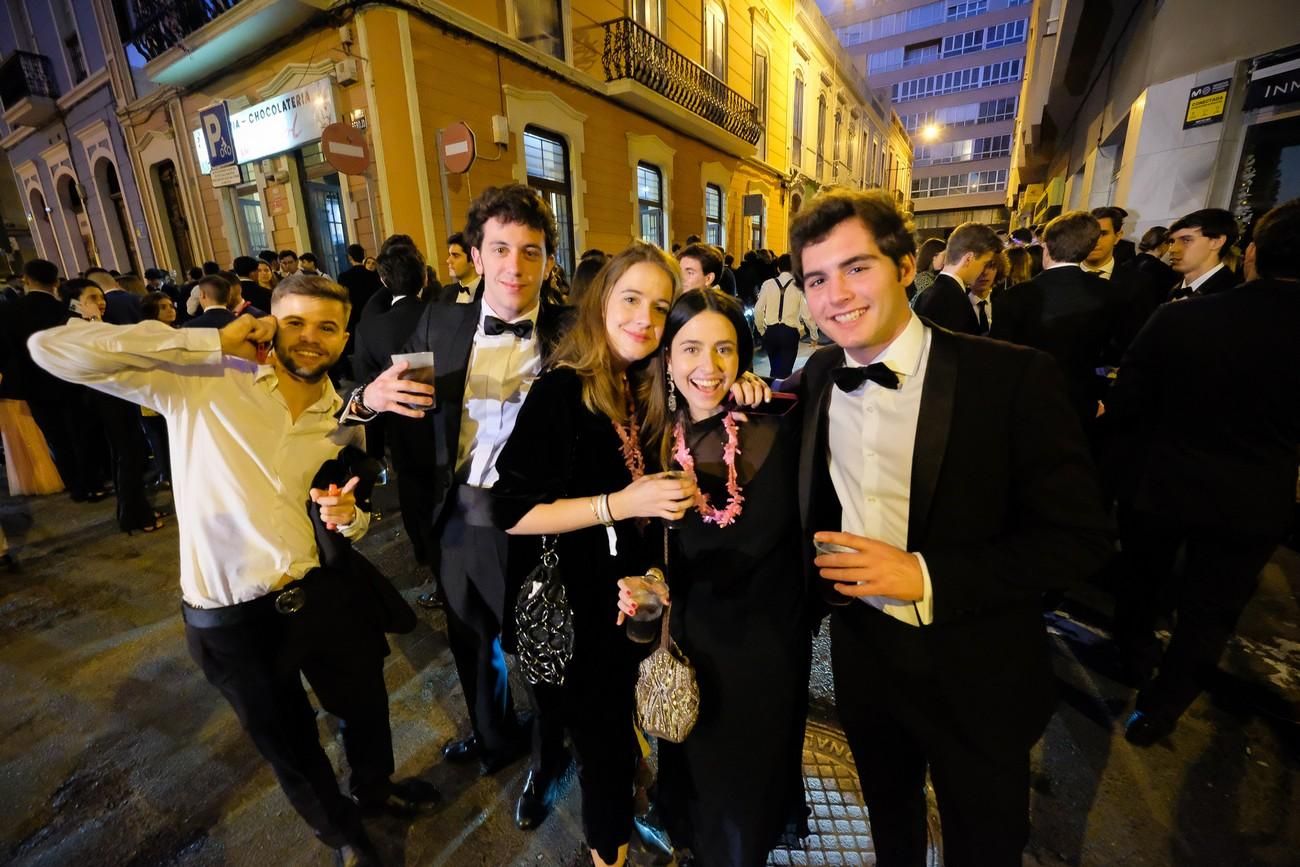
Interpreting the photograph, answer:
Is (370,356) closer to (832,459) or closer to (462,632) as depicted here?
(462,632)

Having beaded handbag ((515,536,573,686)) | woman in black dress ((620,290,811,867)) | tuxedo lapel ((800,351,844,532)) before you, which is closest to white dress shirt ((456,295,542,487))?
beaded handbag ((515,536,573,686))

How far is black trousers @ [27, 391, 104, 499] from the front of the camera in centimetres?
537

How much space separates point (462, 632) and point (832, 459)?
1651 mm

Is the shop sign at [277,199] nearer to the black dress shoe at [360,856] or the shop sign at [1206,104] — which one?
the black dress shoe at [360,856]

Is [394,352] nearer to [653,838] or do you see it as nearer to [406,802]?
[406,802]

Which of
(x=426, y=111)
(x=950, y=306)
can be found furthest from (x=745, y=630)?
(x=426, y=111)

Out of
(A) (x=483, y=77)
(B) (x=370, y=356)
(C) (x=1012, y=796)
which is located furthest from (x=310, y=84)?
(C) (x=1012, y=796)

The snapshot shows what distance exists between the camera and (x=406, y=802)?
85.4 inches

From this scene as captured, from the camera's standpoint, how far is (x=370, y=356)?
3191mm

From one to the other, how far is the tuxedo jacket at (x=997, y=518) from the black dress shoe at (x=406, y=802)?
2.08 meters

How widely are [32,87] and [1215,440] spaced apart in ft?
74.2

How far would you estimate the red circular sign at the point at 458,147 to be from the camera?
6938mm

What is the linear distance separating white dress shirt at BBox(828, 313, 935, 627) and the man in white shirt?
5812 mm

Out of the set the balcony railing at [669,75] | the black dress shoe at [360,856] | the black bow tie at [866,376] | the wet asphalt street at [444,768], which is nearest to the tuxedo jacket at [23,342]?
the wet asphalt street at [444,768]
